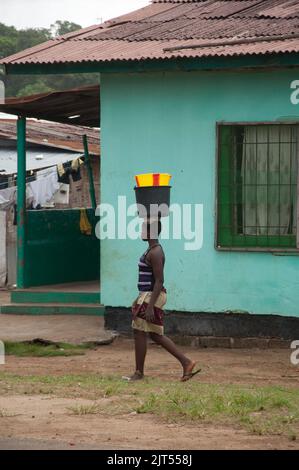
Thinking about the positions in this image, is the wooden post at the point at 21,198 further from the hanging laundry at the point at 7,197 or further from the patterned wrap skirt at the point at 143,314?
the patterned wrap skirt at the point at 143,314

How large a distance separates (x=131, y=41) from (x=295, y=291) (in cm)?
336

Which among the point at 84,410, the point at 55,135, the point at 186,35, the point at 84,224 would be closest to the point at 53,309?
the point at 84,224

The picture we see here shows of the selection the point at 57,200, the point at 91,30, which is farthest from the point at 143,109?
the point at 57,200

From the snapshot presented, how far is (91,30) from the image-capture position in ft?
44.1

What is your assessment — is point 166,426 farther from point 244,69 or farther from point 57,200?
point 57,200

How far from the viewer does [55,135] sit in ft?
73.4

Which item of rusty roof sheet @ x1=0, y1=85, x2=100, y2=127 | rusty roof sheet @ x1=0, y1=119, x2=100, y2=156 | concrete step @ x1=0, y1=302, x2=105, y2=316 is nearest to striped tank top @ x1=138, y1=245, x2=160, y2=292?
concrete step @ x1=0, y1=302, x2=105, y2=316

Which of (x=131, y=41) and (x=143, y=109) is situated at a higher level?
(x=131, y=41)

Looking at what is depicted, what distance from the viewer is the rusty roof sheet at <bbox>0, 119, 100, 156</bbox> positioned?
822 inches

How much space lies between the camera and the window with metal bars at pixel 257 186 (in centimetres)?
1166

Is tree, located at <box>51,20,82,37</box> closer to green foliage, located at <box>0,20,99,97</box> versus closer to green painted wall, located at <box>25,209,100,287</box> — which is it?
green foliage, located at <box>0,20,99,97</box>

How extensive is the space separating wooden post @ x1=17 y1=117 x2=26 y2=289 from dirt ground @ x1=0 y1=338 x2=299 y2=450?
316 cm

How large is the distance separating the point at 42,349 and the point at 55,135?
11.3m

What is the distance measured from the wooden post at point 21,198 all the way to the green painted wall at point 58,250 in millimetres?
141
